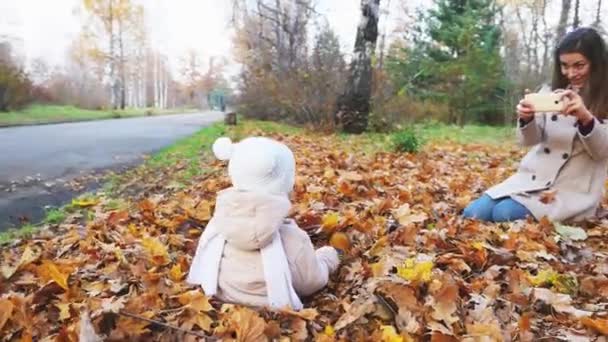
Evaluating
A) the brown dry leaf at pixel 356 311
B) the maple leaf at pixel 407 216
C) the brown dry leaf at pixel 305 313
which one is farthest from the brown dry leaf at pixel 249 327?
the maple leaf at pixel 407 216

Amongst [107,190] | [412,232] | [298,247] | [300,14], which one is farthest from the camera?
[300,14]

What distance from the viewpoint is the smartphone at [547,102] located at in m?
2.69

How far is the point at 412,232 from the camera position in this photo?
9.43 ft

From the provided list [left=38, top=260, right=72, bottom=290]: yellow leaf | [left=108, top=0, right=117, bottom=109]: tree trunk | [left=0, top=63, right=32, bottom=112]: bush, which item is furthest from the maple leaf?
[left=108, top=0, right=117, bottom=109]: tree trunk

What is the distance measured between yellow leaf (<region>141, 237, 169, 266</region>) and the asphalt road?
1999 mm

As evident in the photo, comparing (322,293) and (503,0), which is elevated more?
(503,0)

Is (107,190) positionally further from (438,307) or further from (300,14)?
(300,14)

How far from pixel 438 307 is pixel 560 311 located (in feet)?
1.65

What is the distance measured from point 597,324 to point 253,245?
1.25 meters

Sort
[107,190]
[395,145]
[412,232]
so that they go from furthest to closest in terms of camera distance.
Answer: [395,145], [107,190], [412,232]

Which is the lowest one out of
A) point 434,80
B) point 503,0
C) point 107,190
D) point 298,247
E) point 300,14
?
point 107,190

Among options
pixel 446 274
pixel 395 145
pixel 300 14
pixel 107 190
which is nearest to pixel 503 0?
pixel 300 14

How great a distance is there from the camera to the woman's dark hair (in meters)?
2.85

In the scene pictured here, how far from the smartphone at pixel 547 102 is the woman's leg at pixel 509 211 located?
70 cm
